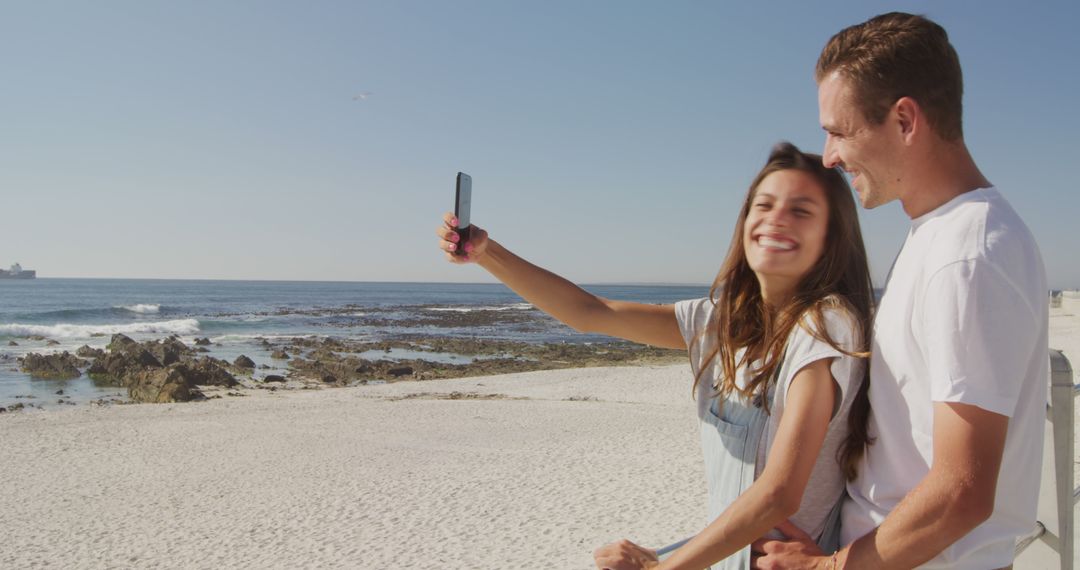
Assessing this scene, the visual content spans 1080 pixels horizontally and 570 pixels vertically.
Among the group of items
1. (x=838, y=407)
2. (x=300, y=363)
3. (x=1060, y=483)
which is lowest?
(x=300, y=363)

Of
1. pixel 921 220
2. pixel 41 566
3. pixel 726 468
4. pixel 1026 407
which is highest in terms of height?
pixel 921 220

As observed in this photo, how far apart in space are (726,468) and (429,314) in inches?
2698

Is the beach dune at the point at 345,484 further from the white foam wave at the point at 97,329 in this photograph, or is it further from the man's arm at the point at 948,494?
the white foam wave at the point at 97,329

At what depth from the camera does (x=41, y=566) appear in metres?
9.05

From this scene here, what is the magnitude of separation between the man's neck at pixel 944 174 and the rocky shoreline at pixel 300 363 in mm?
21507

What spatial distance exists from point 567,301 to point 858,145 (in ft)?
3.53

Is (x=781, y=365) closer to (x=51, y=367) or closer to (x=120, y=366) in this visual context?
(x=120, y=366)

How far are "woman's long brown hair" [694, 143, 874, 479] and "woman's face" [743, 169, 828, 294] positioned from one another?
0.02 m

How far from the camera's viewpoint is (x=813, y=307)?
61.1 inches

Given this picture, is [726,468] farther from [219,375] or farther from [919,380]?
[219,375]

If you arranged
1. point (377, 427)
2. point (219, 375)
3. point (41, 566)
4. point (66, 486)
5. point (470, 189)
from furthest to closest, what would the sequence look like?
1. point (219, 375)
2. point (377, 427)
3. point (66, 486)
4. point (41, 566)
5. point (470, 189)

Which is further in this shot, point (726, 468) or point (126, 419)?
point (126, 419)

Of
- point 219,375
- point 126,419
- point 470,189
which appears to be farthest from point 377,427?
point 470,189

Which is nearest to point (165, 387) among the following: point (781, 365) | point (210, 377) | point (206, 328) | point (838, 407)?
point (210, 377)
